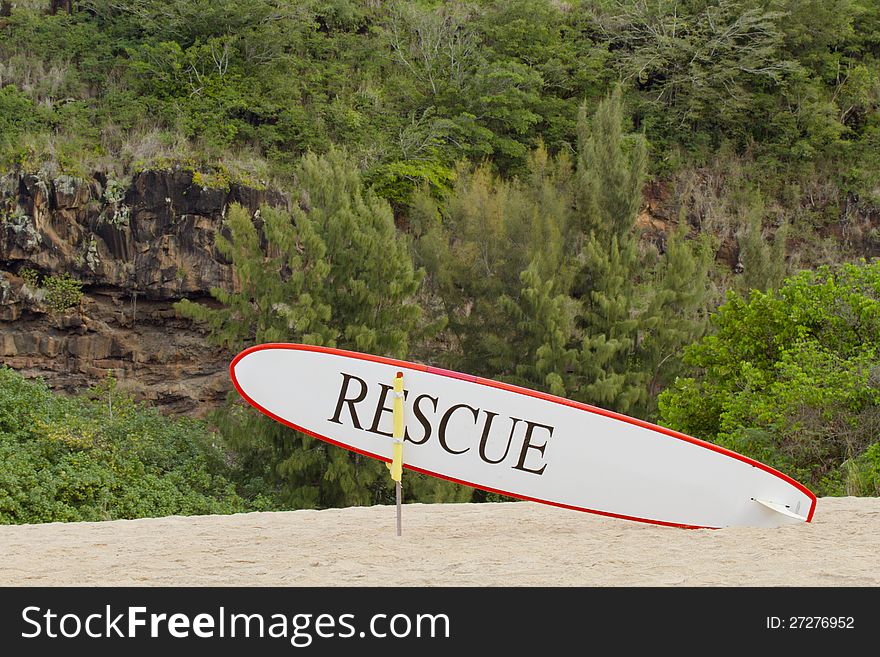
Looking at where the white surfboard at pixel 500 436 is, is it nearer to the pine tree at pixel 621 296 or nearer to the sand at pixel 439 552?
the sand at pixel 439 552

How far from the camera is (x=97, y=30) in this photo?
30.1 meters

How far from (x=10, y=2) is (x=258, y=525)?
28.9 metres

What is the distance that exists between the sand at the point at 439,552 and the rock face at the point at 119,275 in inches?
734

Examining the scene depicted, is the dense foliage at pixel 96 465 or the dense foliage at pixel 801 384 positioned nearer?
the dense foliage at pixel 801 384

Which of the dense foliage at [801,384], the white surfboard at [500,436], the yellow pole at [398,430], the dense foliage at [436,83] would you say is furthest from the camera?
the dense foliage at [436,83]

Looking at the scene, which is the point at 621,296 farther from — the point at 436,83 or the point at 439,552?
the point at 439,552

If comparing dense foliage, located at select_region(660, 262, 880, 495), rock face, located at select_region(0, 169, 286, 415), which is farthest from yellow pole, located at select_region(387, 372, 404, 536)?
rock face, located at select_region(0, 169, 286, 415)

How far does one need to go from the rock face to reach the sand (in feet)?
61.1

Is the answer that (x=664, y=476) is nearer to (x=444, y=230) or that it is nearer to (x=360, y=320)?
(x=360, y=320)

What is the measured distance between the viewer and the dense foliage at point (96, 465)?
1304 cm

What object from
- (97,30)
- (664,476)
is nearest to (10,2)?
(97,30)

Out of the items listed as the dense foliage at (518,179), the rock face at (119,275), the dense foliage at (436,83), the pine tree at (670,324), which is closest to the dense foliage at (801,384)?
the dense foliage at (518,179)

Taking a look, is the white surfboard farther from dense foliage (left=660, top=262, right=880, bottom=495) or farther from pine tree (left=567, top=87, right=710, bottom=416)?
pine tree (left=567, top=87, right=710, bottom=416)

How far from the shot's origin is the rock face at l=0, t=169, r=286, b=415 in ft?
80.9
